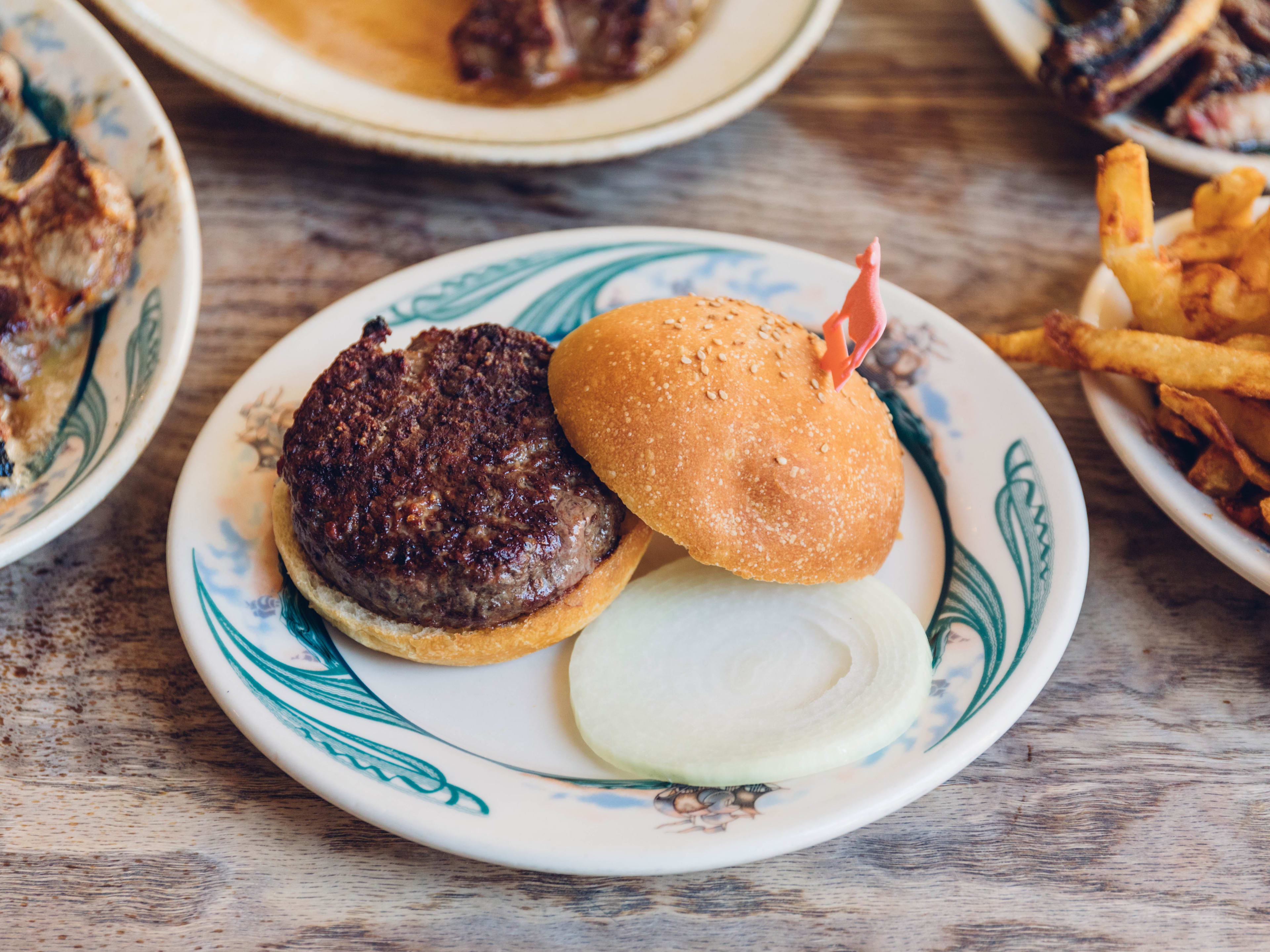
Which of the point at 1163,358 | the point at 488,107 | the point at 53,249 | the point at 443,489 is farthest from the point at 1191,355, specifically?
the point at 53,249

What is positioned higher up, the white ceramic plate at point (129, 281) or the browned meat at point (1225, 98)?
the browned meat at point (1225, 98)

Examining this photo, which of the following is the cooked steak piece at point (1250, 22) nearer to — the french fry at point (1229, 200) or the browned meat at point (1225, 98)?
the browned meat at point (1225, 98)

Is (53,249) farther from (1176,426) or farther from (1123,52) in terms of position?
(1123,52)

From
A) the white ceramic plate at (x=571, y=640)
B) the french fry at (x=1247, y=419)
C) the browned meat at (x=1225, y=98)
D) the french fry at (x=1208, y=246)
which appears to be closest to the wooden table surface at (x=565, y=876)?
the white ceramic plate at (x=571, y=640)

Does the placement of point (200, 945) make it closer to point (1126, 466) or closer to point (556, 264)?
point (556, 264)

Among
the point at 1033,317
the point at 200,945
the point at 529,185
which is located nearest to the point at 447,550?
the point at 200,945
